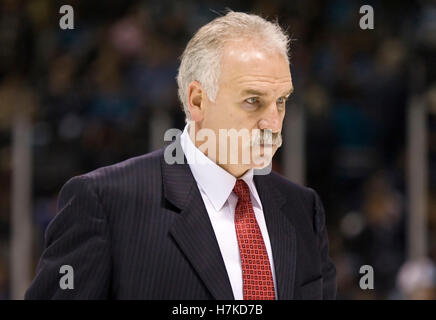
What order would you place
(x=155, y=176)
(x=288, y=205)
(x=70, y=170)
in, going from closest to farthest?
(x=155, y=176)
(x=288, y=205)
(x=70, y=170)

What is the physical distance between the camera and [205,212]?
167 centimetres

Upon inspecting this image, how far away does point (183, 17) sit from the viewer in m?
4.12

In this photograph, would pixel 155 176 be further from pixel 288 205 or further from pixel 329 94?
pixel 329 94

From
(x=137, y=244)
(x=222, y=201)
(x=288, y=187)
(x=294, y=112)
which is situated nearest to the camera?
(x=137, y=244)

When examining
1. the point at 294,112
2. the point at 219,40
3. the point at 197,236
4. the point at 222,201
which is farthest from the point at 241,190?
the point at 294,112

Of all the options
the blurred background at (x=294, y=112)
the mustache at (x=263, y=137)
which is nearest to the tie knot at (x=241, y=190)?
the mustache at (x=263, y=137)

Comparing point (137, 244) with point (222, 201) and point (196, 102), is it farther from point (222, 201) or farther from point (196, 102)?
point (196, 102)

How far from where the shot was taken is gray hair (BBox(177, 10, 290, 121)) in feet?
5.59

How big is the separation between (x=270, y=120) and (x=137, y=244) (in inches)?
14.8

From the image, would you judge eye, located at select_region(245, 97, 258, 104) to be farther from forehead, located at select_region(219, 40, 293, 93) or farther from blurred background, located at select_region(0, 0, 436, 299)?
blurred background, located at select_region(0, 0, 436, 299)

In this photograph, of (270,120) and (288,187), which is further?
(288,187)

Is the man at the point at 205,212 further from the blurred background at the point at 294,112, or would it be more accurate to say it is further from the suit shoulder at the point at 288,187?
the blurred background at the point at 294,112
